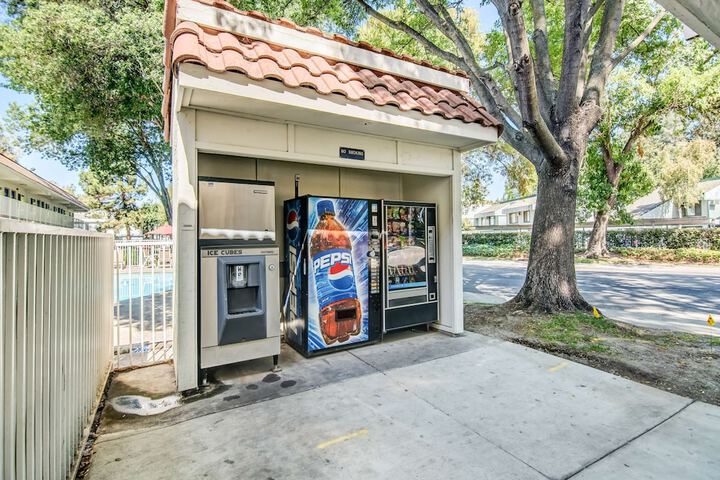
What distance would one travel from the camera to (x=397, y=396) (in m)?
3.15

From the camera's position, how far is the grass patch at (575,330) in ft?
14.5

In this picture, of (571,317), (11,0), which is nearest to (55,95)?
(11,0)

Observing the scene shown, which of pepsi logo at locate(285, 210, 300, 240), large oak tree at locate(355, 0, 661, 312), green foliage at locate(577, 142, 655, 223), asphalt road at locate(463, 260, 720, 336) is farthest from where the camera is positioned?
green foliage at locate(577, 142, 655, 223)

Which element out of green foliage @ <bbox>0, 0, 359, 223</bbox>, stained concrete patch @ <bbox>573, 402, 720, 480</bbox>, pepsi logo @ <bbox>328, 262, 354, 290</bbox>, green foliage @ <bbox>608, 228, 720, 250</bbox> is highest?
green foliage @ <bbox>0, 0, 359, 223</bbox>

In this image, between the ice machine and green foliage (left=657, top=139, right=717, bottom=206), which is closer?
the ice machine

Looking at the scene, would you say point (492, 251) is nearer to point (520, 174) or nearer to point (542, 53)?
point (520, 174)

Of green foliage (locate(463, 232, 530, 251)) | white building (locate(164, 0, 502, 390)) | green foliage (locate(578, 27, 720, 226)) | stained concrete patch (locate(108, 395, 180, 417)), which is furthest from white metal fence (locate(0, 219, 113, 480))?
green foliage (locate(463, 232, 530, 251))

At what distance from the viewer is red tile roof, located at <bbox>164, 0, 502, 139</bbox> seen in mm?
2846

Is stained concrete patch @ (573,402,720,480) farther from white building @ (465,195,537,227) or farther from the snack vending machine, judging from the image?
white building @ (465,195,537,227)

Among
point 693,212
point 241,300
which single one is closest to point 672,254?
point 693,212

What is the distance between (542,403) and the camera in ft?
9.83

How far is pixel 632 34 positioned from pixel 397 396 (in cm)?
1070

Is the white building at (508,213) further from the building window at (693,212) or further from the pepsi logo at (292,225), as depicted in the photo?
the pepsi logo at (292,225)

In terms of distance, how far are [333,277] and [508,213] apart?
119 feet
